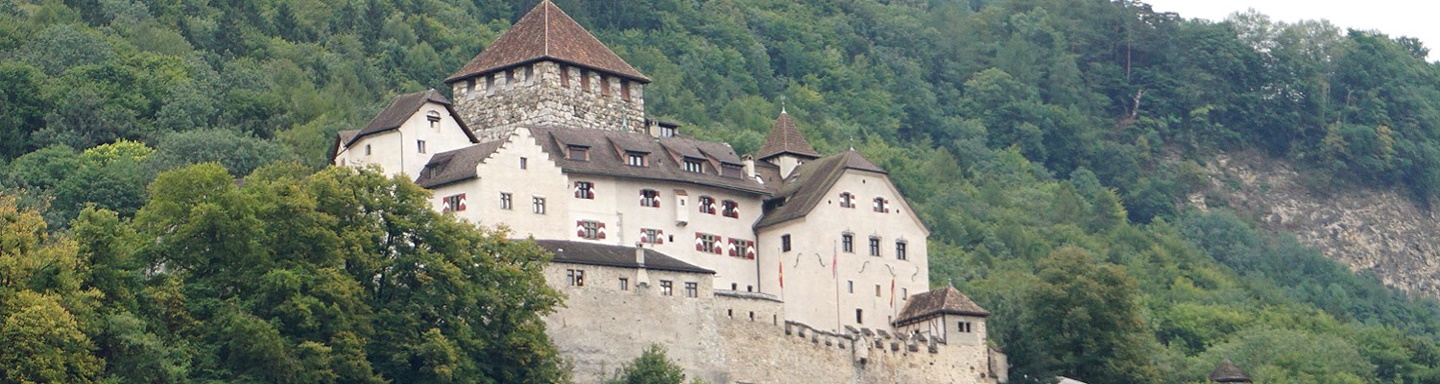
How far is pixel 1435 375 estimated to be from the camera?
105812 millimetres

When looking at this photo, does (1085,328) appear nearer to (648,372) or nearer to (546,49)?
(648,372)

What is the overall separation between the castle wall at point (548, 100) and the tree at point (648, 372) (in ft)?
36.5

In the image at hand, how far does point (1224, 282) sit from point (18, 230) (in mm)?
77667

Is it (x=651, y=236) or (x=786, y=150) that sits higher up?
(x=786, y=150)

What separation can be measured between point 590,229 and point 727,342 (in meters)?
5.25

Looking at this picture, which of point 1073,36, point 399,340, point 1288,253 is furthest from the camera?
point 1073,36

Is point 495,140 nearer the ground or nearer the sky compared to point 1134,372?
nearer the sky

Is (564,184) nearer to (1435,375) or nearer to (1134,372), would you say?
(1134,372)

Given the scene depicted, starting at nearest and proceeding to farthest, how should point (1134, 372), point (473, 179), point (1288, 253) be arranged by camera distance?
point (473, 179), point (1134, 372), point (1288, 253)

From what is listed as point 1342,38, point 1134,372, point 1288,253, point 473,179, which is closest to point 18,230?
point 473,179

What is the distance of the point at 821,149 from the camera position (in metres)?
125

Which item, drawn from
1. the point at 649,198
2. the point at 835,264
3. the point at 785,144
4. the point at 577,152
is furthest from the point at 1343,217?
the point at 577,152

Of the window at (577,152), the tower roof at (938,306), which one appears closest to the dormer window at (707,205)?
the window at (577,152)

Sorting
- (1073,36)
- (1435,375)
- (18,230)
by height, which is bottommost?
(1435,375)
